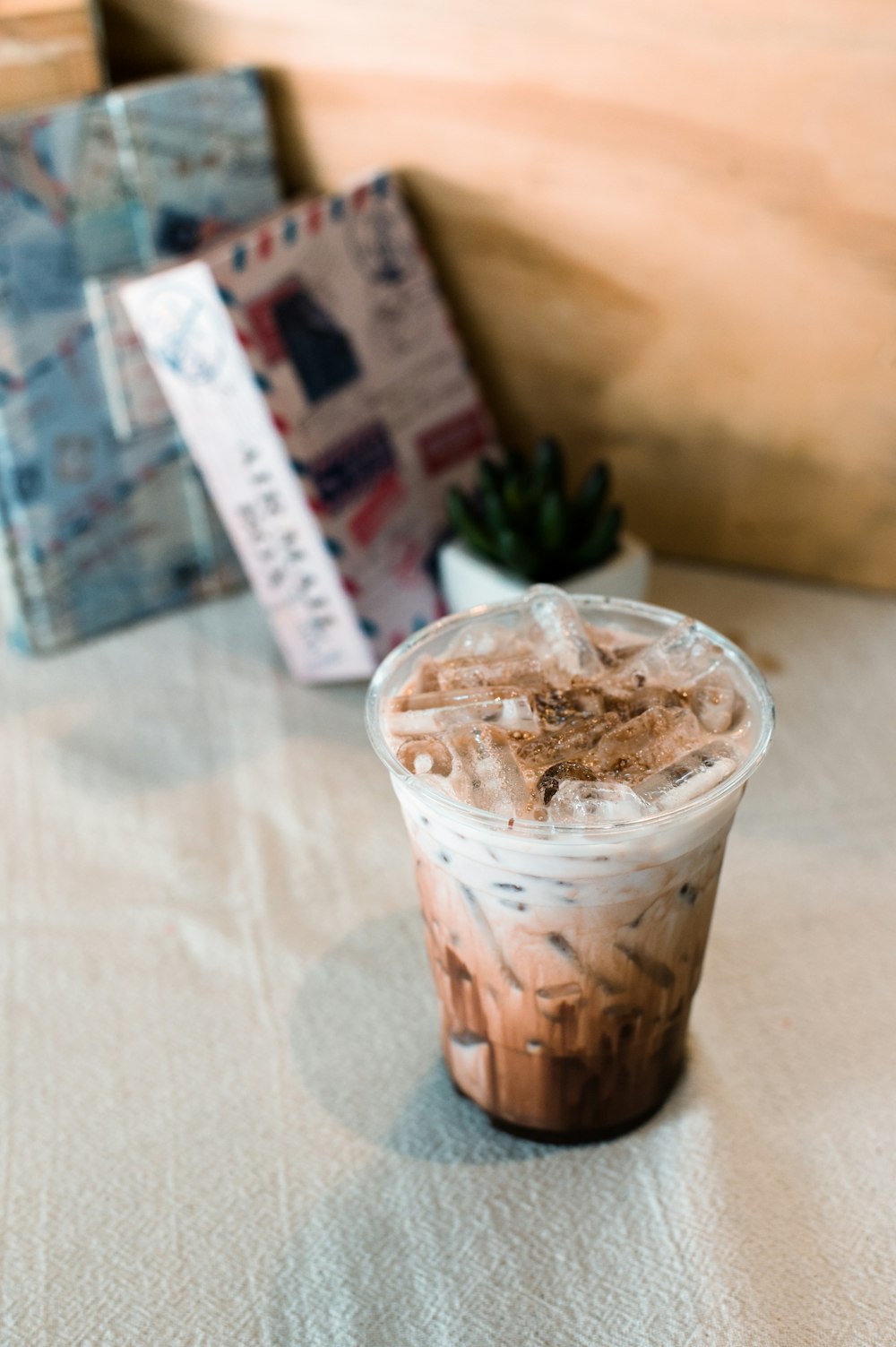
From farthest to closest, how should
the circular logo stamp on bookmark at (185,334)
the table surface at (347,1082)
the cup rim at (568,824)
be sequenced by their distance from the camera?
the circular logo stamp on bookmark at (185,334), the table surface at (347,1082), the cup rim at (568,824)

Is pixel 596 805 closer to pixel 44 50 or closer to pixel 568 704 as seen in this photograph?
pixel 568 704

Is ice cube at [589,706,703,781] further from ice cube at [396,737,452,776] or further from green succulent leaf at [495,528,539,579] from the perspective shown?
green succulent leaf at [495,528,539,579]

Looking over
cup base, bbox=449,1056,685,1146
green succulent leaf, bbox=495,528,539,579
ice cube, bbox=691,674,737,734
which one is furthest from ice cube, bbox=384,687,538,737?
green succulent leaf, bbox=495,528,539,579

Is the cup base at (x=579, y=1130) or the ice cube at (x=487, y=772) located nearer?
the ice cube at (x=487, y=772)

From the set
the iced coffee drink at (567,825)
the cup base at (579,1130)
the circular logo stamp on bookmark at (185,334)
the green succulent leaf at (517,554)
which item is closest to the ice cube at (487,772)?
the iced coffee drink at (567,825)

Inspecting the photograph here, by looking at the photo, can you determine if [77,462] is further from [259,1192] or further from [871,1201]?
[871,1201]

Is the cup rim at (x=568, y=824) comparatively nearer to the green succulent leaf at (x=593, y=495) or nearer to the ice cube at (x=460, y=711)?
the ice cube at (x=460, y=711)

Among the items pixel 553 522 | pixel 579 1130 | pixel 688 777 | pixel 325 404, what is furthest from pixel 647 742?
pixel 325 404
